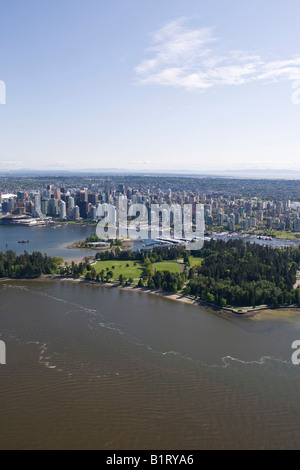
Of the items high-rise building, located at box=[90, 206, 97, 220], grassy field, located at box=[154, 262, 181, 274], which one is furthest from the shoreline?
high-rise building, located at box=[90, 206, 97, 220]

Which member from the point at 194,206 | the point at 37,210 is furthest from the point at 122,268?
the point at 37,210

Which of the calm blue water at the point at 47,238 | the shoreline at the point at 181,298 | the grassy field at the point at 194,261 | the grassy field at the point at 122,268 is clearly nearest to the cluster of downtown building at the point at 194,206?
the calm blue water at the point at 47,238

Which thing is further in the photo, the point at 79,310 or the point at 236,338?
the point at 79,310

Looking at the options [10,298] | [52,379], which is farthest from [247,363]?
[10,298]

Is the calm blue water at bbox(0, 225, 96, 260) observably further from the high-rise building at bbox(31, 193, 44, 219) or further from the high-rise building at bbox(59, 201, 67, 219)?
the high-rise building at bbox(31, 193, 44, 219)

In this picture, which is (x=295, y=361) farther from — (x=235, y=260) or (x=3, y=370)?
(x=235, y=260)

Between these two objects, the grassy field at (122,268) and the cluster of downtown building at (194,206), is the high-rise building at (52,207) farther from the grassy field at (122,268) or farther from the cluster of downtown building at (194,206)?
the grassy field at (122,268)

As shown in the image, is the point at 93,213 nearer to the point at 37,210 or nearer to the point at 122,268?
the point at 37,210

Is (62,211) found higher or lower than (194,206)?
lower
